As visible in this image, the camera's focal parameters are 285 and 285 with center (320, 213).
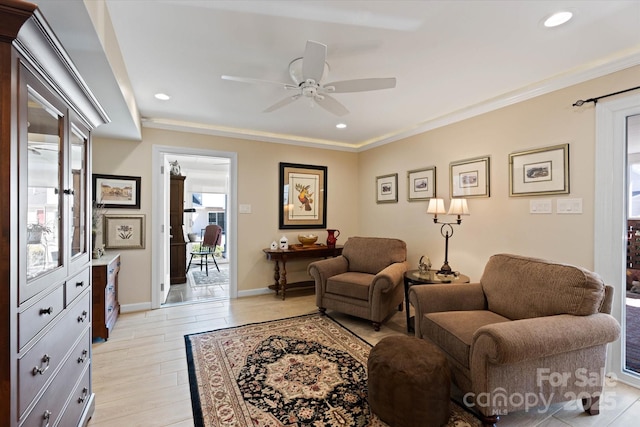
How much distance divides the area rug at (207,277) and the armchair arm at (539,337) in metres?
4.42

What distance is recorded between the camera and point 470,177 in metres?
3.21

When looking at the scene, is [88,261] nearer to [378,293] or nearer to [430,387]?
[430,387]

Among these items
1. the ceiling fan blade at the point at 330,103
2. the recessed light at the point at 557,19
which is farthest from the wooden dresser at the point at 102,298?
the recessed light at the point at 557,19

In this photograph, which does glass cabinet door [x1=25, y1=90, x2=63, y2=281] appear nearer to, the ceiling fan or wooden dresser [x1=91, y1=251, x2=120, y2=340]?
the ceiling fan

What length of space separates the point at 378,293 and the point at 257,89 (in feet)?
7.83

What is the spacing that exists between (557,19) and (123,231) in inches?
178

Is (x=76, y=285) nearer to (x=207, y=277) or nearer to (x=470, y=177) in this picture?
(x=470, y=177)

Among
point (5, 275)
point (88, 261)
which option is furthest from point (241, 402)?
point (5, 275)

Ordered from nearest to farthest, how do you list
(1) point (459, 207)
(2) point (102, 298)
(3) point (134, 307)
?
(2) point (102, 298)
(1) point (459, 207)
(3) point (134, 307)

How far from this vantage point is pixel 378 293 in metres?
2.99

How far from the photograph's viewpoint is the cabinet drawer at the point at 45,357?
0.98 m

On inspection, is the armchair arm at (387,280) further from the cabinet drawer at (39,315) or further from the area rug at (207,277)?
the area rug at (207,277)

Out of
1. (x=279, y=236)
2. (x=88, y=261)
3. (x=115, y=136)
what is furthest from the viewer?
(x=279, y=236)

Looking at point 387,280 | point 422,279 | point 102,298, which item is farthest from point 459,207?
point 102,298
